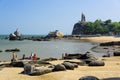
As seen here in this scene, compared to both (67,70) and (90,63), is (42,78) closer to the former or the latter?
(67,70)

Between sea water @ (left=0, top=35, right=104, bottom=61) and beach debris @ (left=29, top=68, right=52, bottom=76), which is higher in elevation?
beach debris @ (left=29, top=68, right=52, bottom=76)

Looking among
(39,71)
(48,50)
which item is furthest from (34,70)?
(48,50)

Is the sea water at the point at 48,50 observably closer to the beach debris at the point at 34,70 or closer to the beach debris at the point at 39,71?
the beach debris at the point at 34,70

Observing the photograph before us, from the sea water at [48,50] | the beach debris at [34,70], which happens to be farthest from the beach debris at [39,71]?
the sea water at [48,50]

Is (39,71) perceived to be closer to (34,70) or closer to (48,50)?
(34,70)

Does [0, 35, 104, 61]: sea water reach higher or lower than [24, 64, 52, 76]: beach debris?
lower

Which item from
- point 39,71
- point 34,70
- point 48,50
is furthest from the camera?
point 48,50

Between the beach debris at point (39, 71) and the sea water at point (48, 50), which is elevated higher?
the beach debris at point (39, 71)

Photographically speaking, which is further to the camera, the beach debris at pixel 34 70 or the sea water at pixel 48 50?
the sea water at pixel 48 50

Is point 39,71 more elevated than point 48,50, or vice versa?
point 39,71

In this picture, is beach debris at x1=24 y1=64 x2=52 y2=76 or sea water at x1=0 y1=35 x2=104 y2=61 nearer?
beach debris at x1=24 y1=64 x2=52 y2=76

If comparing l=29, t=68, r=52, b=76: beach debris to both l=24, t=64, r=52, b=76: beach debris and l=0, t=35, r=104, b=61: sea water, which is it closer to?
l=24, t=64, r=52, b=76: beach debris

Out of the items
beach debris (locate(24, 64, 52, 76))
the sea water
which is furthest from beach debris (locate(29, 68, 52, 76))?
the sea water

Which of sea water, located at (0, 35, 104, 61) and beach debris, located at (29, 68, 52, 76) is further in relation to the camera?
sea water, located at (0, 35, 104, 61)
